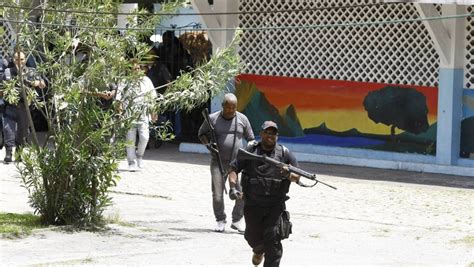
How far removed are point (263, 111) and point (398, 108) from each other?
265 cm

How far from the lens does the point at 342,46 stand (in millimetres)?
19125

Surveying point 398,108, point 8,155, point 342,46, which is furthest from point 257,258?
point 342,46

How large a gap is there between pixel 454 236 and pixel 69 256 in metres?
4.30

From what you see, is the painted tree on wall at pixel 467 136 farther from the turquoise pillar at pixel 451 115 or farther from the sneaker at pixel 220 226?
the sneaker at pixel 220 226

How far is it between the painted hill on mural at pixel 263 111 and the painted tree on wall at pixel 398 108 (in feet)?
4.69

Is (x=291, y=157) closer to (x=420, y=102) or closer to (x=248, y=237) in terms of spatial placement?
(x=248, y=237)

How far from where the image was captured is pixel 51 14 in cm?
1259

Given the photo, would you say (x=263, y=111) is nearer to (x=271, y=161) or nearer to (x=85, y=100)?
(x=85, y=100)

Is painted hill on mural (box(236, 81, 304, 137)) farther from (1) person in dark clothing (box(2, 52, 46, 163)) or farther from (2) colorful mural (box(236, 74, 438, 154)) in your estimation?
(1) person in dark clothing (box(2, 52, 46, 163))

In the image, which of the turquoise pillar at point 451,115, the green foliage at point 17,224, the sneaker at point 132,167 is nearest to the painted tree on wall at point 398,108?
the turquoise pillar at point 451,115

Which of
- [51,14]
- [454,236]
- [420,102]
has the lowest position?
[454,236]

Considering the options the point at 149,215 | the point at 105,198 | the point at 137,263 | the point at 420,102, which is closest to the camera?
the point at 137,263

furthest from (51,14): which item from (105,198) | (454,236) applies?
(454,236)

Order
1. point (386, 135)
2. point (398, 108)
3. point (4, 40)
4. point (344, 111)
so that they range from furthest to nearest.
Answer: point (344, 111)
point (386, 135)
point (398, 108)
point (4, 40)
